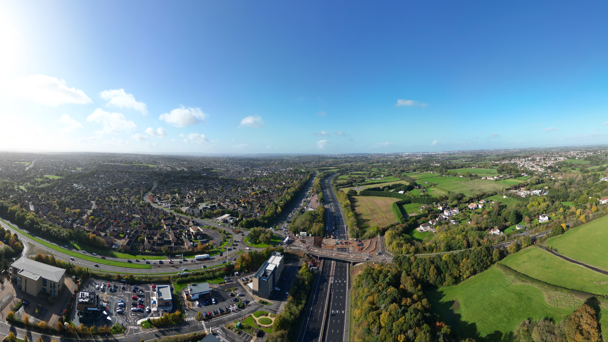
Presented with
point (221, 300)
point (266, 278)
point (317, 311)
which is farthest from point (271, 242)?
point (317, 311)

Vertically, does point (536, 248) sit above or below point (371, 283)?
above

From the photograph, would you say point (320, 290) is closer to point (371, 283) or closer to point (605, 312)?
point (371, 283)

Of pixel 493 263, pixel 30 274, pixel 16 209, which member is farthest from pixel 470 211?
pixel 16 209

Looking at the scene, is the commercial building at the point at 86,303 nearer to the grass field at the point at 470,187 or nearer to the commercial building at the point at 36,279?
the commercial building at the point at 36,279

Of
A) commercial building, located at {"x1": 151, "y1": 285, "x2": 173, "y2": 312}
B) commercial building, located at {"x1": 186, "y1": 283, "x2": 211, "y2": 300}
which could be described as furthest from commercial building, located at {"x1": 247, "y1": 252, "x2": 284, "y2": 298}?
commercial building, located at {"x1": 151, "y1": 285, "x2": 173, "y2": 312}

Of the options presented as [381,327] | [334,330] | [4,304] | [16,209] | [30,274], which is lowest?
[334,330]

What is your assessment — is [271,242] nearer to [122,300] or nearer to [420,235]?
[122,300]

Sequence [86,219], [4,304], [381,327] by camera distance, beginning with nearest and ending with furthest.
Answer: [381,327], [4,304], [86,219]
